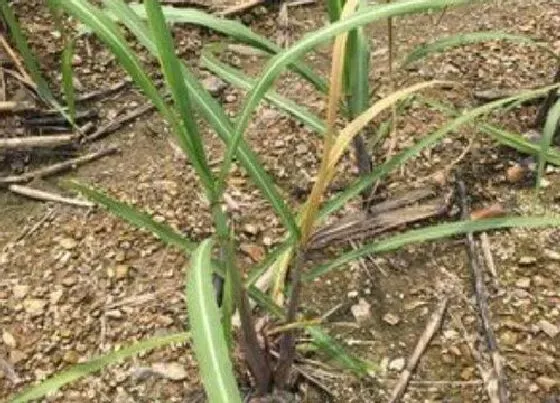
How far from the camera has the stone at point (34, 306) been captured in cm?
118

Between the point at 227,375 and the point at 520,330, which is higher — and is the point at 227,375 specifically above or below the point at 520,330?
below

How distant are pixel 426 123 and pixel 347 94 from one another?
1.01 ft

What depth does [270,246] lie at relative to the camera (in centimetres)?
124

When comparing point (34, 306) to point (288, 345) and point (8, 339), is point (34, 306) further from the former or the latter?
point (288, 345)

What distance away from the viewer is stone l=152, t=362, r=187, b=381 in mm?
1107

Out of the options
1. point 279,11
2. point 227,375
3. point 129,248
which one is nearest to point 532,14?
point 279,11

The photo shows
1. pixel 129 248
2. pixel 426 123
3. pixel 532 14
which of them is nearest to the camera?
A: pixel 129 248

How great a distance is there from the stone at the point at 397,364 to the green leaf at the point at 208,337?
41 centimetres

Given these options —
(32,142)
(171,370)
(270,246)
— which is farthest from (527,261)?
(32,142)

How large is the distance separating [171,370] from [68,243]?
0.26 meters

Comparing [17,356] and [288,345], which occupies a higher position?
[288,345]

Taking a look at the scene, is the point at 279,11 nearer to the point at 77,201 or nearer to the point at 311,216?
the point at 77,201

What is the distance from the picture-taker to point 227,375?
2.23ft

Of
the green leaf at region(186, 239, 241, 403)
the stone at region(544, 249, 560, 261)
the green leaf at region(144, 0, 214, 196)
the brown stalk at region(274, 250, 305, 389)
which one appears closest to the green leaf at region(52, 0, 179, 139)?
the green leaf at region(144, 0, 214, 196)
